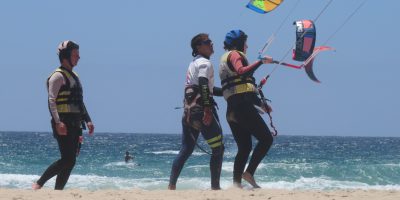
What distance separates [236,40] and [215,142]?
1.08 m

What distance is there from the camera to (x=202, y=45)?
7871 millimetres

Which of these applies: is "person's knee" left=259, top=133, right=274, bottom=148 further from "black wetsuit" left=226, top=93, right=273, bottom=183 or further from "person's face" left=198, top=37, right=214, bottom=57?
"person's face" left=198, top=37, right=214, bottom=57

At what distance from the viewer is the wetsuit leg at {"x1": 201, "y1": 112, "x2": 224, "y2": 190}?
766 centimetres

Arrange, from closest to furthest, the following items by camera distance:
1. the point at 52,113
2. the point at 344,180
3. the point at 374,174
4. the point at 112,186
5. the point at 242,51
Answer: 1. the point at 52,113
2. the point at 242,51
3. the point at 112,186
4. the point at 344,180
5. the point at 374,174

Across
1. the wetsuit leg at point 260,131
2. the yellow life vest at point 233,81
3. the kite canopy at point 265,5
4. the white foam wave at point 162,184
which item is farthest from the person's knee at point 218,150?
the white foam wave at point 162,184

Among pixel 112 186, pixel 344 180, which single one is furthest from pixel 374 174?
pixel 112 186

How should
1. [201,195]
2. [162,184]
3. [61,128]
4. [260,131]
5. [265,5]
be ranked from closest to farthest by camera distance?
1. [201,195]
2. [61,128]
3. [260,131]
4. [265,5]
5. [162,184]

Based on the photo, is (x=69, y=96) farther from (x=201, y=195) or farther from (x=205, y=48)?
(x=201, y=195)

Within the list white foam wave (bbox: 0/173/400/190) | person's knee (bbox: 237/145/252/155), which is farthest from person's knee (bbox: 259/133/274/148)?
white foam wave (bbox: 0/173/400/190)

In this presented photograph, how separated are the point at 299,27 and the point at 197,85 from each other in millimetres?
2152

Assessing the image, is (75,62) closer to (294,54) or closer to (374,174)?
(294,54)

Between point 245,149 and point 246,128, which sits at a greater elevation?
point 246,128

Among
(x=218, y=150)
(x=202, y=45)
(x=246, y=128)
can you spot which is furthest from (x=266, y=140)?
(x=202, y=45)

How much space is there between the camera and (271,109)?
8.09 metres
